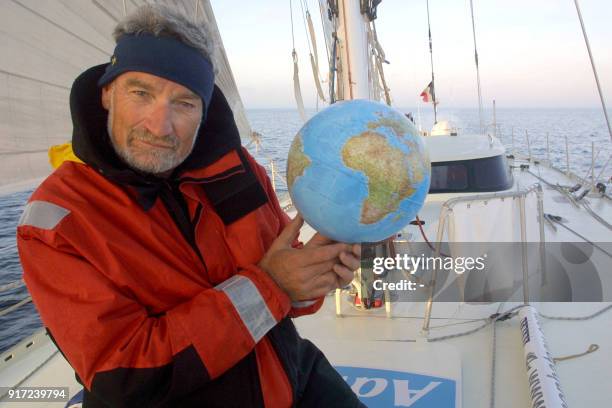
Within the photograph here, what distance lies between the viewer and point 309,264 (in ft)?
4.32

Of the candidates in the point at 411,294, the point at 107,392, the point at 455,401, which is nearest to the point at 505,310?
the point at 411,294

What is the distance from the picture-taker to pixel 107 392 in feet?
3.59

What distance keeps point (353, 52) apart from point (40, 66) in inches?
118

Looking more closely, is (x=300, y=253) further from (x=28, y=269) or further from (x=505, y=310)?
(x=505, y=310)

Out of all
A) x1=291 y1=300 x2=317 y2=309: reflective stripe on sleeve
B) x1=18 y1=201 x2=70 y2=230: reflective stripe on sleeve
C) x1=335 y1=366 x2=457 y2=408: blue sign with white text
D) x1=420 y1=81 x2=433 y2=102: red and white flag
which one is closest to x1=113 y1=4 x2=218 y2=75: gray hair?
x1=18 y1=201 x2=70 y2=230: reflective stripe on sleeve

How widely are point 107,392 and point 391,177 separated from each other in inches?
38.5

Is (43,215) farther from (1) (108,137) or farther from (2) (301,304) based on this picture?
(2) (301,304)

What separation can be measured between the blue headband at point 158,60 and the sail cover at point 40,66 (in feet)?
2.66

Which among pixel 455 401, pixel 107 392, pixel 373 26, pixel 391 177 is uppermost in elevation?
pixel 373 26

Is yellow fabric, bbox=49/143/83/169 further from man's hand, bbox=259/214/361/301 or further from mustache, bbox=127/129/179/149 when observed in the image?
man's hand, bbox=259/214/361/301

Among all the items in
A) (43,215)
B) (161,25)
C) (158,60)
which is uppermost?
(161,25)

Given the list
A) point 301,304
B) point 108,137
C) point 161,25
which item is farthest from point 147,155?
point 301,304

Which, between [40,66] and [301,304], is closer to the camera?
[301,304]

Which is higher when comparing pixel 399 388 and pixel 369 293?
pixel 369 293
